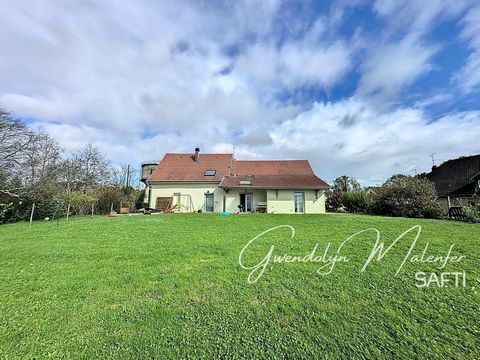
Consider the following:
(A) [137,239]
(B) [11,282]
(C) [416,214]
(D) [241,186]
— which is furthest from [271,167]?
(B) [11,282]

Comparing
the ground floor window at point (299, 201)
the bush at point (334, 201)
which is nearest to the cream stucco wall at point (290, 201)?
the ground floor window at point (299, 201)

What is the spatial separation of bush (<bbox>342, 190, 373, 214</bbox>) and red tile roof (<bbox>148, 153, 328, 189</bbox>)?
146 inches

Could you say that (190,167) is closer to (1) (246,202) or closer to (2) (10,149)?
(1) (246,202)

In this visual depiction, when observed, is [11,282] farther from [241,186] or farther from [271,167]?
[271,167]

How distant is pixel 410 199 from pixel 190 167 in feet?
64.2

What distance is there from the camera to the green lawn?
271 centimetres

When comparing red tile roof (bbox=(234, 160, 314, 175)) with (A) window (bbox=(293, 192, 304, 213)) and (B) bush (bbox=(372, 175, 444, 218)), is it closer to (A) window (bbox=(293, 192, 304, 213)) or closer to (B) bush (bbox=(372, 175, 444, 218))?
(A) window (bbox=(293, 192, 304, 213))

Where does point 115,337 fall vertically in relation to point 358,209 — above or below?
below

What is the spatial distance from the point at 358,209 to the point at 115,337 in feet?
73.0

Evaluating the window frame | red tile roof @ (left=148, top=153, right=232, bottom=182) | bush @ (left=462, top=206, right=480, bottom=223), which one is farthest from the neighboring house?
the window frame

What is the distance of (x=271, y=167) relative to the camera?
24203 mm

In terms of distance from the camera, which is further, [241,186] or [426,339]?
[241,186]

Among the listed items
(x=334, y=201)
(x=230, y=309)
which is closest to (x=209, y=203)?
(x=334, y=201)

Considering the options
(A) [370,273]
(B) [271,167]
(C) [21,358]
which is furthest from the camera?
(B) [271,167]
